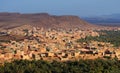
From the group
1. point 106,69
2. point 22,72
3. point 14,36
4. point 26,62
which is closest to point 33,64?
point 26,62

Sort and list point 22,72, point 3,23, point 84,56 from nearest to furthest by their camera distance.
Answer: point 22,72 → point 84,56 → point 3,23

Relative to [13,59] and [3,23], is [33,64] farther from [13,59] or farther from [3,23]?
[3,23]

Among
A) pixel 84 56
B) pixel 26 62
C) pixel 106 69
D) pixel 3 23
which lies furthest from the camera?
pixel 3 23

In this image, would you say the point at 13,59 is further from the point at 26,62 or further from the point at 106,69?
the point at 106,69

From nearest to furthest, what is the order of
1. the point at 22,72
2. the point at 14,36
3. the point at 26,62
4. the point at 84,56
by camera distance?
the point at 22,72
the point at 26,62
the point at 84,56
the point at 14,36

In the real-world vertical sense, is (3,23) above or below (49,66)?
below

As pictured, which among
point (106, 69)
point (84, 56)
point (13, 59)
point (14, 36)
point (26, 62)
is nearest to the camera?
point (106, 69)

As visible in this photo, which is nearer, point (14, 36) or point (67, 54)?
point (67, 54)

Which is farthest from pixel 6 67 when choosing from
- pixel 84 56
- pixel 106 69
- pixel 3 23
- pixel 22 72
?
pixel 3 23

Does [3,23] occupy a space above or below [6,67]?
below
